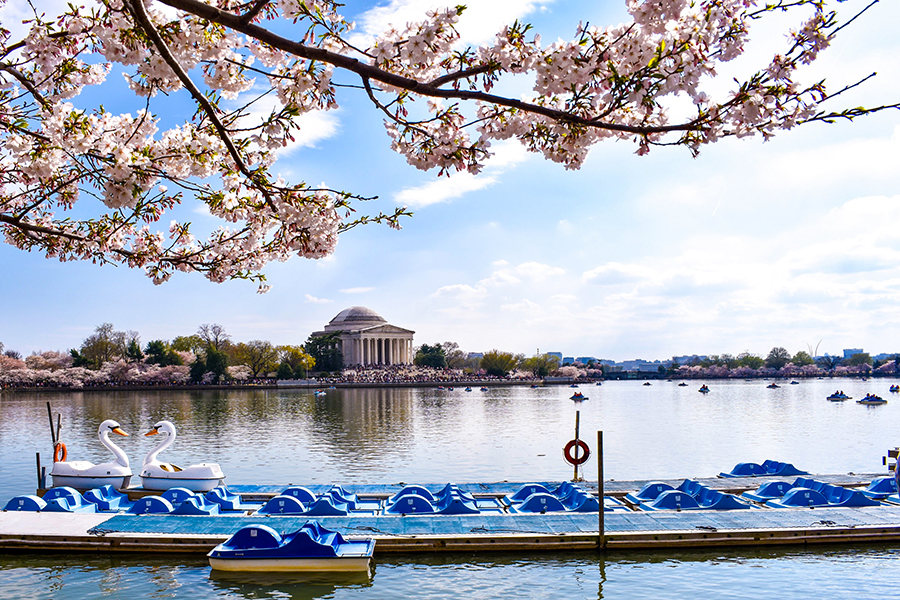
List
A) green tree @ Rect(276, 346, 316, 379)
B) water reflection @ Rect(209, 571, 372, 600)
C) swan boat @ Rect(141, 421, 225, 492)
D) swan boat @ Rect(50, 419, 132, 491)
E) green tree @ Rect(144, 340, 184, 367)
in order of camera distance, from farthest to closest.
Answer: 1. green tree @ Rect(276, 346, 316, 379)
2. green tree @ Rect(144, 340, 184, 367)
3. swan boat @ Rect(50, 419, 132, 491)
4. swan boat @ Rect(141, 421, 225, 492)
5. water reflection @ Rect(209, 571, 372, 600)

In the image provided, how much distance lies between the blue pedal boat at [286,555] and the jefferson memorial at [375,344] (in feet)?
487

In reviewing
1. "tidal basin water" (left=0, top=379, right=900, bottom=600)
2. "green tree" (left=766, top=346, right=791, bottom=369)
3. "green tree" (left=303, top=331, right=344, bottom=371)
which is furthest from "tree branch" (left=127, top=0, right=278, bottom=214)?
"green tree" (left=766, top=346, right=791, bottom=369)

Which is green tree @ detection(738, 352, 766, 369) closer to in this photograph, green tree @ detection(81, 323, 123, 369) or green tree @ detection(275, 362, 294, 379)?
green tree @ detection(275, 362, 294, 379)

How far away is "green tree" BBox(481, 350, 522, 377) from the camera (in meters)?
154

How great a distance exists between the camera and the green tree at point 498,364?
154 meters

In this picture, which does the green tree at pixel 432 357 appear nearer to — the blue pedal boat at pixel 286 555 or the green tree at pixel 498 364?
the green tree at pixel 498 364

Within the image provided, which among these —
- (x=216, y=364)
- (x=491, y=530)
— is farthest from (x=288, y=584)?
(x=216, y=364)

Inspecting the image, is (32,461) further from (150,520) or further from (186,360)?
(186,360)

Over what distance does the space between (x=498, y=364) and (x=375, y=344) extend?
31.4 m

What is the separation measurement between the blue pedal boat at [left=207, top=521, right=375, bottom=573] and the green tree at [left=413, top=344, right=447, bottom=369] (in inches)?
5402

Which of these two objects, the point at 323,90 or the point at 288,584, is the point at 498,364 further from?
the point at 323,90

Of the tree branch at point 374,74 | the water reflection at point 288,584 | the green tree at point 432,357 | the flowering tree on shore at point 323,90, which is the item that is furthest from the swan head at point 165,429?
the green tree at point 432,357

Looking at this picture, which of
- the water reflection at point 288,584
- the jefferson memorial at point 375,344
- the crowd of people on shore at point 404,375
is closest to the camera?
the water reflection at point 288,584

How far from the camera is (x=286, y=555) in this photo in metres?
15.1
